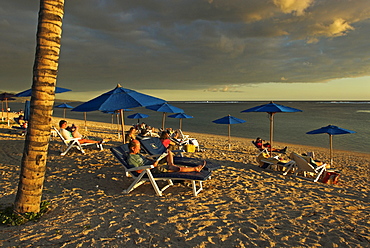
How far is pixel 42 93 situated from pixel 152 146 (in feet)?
12.6

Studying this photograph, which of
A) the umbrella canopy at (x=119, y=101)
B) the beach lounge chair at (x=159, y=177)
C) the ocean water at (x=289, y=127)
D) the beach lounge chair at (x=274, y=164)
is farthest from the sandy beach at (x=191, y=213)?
the ocean water at (x=289, y=127)

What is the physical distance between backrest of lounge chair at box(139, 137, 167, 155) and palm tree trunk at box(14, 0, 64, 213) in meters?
3.29

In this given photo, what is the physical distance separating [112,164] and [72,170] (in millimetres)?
927

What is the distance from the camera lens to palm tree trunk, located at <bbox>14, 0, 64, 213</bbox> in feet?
9.89

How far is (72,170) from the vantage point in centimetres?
583

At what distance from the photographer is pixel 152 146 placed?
6.64 meters

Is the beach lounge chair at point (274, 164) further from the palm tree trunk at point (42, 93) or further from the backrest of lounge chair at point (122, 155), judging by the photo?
the palm tree trunk at point (42, 93)

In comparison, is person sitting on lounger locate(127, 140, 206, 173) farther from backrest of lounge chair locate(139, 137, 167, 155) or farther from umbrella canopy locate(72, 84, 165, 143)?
backrest of lounge chair locate(139, 137, 167, 155)

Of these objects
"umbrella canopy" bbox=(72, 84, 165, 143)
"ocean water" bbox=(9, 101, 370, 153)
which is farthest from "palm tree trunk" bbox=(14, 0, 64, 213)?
"ocean water" bbox=(9, 101, 370, 153)

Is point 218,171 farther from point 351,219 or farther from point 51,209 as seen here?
point 51,209

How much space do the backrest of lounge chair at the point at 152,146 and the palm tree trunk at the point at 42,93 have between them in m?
3.29

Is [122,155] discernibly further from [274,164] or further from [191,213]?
[274,164]

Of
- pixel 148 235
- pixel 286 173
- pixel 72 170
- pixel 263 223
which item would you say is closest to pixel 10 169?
pixel 72 170

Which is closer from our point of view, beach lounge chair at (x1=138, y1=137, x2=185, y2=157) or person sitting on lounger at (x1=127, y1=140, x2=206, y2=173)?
person sitting on lounger at (x1=127, y1=140, x2=206, y2=173)
